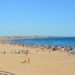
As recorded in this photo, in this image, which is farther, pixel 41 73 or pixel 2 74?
pixel 41 73

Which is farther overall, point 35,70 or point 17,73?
point 35,70

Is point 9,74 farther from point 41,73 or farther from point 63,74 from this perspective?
point 63,74

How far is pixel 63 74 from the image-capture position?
64.7ft

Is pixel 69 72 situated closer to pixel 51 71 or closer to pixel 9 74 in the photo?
pixel 51 71

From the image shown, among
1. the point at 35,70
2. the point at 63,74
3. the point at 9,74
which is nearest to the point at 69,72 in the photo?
the point at 63,74

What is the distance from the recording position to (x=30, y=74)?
19531mm

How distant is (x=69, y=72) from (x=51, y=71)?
1.25m

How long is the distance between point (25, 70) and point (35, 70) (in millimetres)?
717

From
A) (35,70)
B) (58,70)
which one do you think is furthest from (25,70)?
(58,70)

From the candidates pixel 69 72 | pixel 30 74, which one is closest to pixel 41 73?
pixel 30 74

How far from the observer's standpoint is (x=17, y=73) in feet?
63.9

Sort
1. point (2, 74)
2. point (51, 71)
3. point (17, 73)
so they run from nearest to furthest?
1. point (2, 74)
2. point (17, 73)
3. point (51, 71)

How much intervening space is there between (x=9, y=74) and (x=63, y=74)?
145 inches

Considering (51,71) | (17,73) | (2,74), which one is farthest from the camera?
(51,71)
